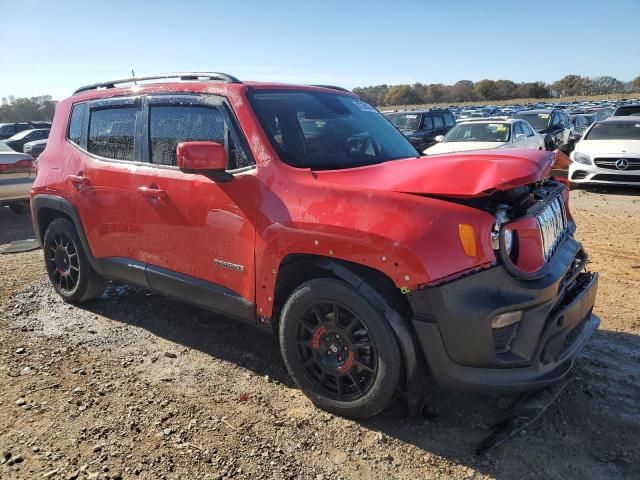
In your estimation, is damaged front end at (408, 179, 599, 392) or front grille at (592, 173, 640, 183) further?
front grille at (592, 173, 640, 183)

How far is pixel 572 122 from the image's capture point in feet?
66.7

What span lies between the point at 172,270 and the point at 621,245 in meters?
5.52

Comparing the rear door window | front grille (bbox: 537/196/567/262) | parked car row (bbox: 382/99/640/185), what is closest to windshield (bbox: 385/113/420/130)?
parked car row (bbox: 382/99/640/185)

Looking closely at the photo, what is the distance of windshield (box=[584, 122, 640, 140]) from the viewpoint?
1100 cm

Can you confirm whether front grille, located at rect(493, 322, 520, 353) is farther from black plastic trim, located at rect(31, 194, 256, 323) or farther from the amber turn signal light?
black plastic trim, located at rect(31, 194, 256, 323)

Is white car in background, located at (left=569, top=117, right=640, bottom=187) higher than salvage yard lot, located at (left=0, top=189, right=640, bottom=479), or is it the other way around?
white car in background, located at (left=569, top=117, right=640, bottom=187)

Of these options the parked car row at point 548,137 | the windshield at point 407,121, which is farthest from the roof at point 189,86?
the windshield at point 407,121

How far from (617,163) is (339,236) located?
31.7ft

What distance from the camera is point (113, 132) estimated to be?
4.12 m

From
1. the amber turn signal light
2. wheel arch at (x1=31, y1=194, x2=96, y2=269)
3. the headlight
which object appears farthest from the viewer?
the headlight

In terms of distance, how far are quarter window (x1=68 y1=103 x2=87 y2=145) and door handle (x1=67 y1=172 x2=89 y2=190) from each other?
353 millimetres

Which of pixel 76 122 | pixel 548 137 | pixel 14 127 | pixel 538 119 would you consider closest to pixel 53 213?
pixel 76 122

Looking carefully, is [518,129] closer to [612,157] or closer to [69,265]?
[612,157]

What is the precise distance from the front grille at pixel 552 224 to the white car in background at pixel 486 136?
8.95 metres
